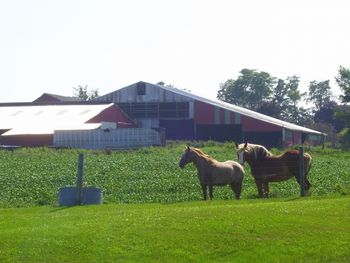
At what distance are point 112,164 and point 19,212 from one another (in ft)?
69.3

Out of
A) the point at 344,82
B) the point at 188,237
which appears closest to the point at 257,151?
the point at 188,237

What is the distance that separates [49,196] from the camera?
23688 millimetres

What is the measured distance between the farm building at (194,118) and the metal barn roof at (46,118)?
568cm

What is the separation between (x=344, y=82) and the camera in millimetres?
64750

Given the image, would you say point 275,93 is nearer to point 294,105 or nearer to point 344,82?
point 294,105

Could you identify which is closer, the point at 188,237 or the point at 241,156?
the point at 188,237

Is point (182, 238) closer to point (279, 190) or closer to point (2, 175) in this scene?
point (279, 190)

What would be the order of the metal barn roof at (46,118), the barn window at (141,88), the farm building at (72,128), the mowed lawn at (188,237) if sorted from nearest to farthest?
the mowed lawn at (188,237)
the farm building at (72,128)
the metal barn roof at (46,118)
the barn window at (141,88)

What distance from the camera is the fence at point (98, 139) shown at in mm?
69750

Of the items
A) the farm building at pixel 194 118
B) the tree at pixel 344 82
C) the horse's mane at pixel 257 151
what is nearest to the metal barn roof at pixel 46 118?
the farm building at pixel 194 118

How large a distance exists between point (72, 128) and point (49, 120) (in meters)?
5.80

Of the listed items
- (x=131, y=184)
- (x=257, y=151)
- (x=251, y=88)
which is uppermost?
(x=251, y=88)

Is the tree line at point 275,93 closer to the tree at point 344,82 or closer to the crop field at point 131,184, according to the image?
the tree at point 344,82

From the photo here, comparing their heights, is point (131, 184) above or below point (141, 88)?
below
